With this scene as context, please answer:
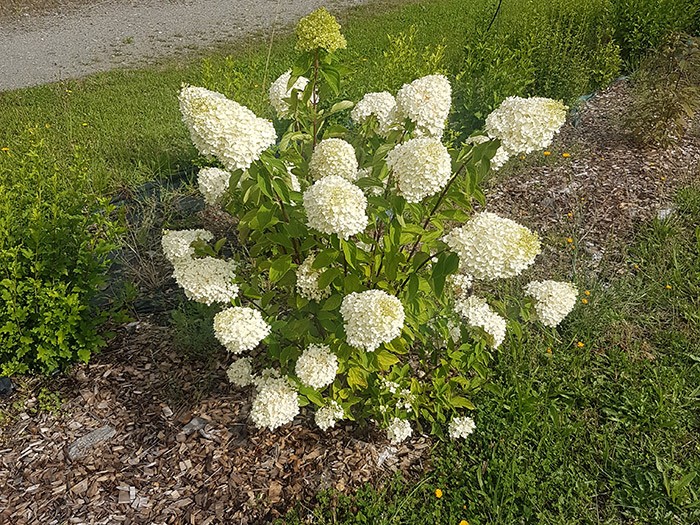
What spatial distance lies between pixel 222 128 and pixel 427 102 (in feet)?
2.53

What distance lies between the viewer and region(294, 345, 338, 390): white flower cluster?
2.26 meters

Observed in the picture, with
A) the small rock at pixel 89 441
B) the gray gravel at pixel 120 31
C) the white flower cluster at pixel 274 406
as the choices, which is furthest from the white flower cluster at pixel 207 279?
the gray gravel at pixel 120 31

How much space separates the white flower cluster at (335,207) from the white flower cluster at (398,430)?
1020 millimetres

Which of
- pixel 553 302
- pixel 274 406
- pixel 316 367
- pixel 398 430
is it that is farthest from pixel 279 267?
pixel 553 302

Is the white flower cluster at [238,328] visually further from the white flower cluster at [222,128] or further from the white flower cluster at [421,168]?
the white flower cluster at [421,168]

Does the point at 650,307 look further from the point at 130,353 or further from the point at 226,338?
the point at 130,353

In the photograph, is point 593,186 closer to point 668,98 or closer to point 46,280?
point 668,98

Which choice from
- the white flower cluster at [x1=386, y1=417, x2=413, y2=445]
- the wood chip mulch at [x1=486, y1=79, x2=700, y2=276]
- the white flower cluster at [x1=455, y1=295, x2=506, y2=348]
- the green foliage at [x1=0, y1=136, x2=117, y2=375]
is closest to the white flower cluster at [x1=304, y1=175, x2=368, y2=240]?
the white flower cluster at [x1=455, y1=295, x2=506, y2=348]

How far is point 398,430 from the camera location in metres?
2.56

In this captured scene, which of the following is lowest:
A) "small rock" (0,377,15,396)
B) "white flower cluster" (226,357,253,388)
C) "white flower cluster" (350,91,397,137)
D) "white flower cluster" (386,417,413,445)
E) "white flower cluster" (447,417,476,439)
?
"small rock" (0,377,15,396)

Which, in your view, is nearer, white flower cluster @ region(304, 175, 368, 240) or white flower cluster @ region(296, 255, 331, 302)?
white flower cluster @ region(304, 175, 368, 240)

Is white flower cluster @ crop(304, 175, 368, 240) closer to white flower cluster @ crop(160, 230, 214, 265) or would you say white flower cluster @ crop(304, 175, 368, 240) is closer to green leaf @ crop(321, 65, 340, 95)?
green leaf @ crop(321, 65, 340, 95)

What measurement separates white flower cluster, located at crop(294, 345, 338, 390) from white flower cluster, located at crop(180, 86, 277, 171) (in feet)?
2.59

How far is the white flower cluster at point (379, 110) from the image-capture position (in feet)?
8.11
